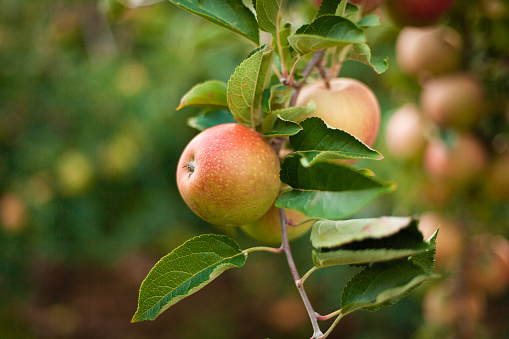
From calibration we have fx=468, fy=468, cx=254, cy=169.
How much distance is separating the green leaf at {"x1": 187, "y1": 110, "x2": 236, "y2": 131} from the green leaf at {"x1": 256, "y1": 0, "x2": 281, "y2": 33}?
0.50 ft

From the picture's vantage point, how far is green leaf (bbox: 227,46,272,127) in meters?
0.54

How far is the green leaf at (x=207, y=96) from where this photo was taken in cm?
60

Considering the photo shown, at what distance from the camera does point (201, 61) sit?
2.05 meters

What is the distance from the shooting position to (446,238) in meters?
1.36

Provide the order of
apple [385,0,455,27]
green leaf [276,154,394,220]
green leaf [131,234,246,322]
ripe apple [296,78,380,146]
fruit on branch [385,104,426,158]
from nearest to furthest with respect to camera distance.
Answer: green leaf [276,154,394,220] < green leaf [131,234,246,322] < ripe apple [296,78,380,146] < apple [385,0,455,27] < fruit on branch [385,104,426,158]

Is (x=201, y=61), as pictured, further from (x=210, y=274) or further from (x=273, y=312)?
(x=273, y=312)

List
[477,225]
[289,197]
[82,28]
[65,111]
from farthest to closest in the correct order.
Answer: [82,28] → [65,111] → [477,225] → [289,197]

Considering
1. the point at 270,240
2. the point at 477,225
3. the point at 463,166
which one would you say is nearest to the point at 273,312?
the point at 477,225

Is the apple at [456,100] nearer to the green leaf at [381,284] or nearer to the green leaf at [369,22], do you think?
the green leaf at [369,22]

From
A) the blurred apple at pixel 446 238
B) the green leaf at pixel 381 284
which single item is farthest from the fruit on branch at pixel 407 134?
the green leaf at pixel 381 284

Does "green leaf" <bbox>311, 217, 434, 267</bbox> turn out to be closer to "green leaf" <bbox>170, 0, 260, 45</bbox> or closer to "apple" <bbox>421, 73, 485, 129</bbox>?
"green leaf" <bbox>170, 0, 260, 45</bbox>

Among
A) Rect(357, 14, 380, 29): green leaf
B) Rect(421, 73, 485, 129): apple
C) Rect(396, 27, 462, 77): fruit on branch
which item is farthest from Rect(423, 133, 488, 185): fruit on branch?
Rect(357, 14, 380, 29): green leaf

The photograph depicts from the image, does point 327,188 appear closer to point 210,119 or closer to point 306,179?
point 306,179

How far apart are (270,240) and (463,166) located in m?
0.73
